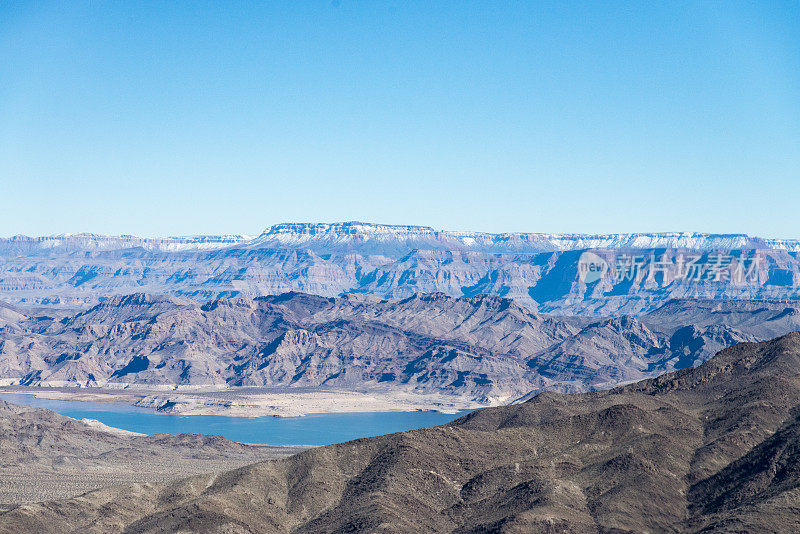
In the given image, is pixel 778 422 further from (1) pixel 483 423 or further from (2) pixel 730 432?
(1) pixel 483 423

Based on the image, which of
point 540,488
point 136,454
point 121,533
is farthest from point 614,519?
point 136,454

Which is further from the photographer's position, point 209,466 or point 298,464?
point 209,466

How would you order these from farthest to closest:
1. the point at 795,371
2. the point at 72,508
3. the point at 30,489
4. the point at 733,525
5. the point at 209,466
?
the point at 209,466 → the point at 30,489 → the point at 795,371 → the point at 72,508 → the point at 733,525

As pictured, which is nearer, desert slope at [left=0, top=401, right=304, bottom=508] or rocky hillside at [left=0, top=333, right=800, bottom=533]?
rocky hillside at [left=0, top=333, right=800, bottom=533]

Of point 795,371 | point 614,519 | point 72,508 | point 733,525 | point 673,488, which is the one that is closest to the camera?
point 733,525

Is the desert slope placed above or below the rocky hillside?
below

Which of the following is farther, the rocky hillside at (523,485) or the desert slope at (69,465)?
the desert slope at (69,465)

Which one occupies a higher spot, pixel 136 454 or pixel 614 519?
pixel 614 519

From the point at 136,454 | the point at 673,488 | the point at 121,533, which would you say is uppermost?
the point at 673,488
